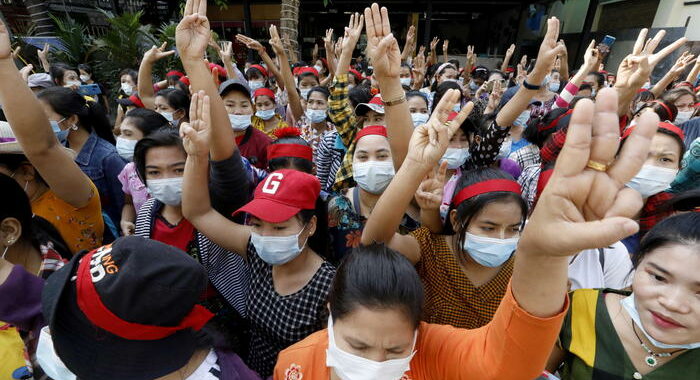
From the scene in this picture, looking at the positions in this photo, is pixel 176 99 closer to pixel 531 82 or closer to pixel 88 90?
pixel 88 90

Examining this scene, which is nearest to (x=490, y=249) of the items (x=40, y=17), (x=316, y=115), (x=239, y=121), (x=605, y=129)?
(x=605, y=129)

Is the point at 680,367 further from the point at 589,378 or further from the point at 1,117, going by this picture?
the point at 1,117

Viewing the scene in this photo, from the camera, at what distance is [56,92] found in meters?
2.69

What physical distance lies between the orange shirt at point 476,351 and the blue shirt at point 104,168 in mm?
2347

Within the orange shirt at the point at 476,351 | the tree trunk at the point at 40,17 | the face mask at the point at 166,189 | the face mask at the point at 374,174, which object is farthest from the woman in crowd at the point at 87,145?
the tree trunk at the point at 40,17

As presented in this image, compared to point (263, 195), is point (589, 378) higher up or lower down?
lower down

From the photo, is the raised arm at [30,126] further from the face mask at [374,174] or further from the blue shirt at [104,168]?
the face mask at [374,174]

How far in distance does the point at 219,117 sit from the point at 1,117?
2.12 meters

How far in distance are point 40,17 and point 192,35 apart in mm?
10222

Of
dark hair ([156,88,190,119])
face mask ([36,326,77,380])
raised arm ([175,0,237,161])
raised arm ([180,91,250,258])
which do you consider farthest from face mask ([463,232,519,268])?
dark hair ([156,88,190,119])

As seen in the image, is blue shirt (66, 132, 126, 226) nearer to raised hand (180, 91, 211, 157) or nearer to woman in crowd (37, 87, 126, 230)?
woman in crowd (37, 87, 126, 230)

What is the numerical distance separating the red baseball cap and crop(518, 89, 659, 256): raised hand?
117cm

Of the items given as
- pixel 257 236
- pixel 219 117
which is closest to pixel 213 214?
pixel 257 236

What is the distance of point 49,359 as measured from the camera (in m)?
1.16
